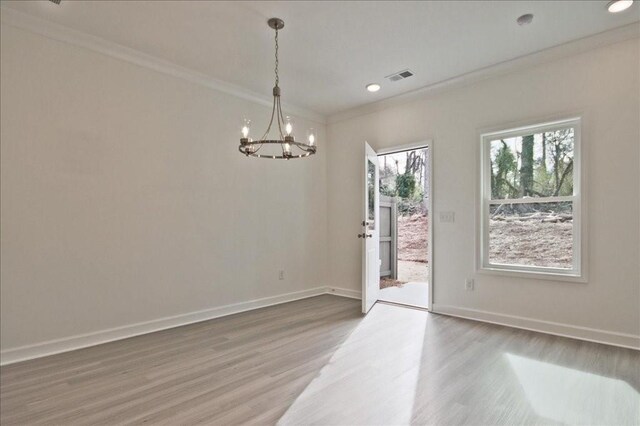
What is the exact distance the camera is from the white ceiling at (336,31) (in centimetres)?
276

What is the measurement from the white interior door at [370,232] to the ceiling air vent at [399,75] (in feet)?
2.78

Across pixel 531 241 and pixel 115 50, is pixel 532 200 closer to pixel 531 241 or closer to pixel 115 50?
pixel 531 241

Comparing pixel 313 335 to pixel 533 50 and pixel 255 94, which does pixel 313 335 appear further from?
pixel 533 50

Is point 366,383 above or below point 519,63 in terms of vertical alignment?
below

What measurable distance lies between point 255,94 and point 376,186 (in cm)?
208

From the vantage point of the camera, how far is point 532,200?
3643mm

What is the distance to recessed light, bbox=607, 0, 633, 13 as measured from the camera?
2.68 m

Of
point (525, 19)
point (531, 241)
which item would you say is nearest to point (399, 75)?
point (525, 19)

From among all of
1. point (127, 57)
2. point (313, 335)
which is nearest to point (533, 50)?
point (313, 335)

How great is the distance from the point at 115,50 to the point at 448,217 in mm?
4022

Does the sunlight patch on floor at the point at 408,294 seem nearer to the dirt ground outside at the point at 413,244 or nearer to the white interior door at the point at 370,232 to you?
the white interior door at the point at 370,232

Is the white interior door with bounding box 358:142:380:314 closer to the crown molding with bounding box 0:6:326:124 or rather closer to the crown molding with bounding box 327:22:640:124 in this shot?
the crown molding with bounding box 327:22:640:124

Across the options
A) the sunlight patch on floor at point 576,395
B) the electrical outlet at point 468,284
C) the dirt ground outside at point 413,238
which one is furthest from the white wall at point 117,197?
the dirt ground outside at point 413,238

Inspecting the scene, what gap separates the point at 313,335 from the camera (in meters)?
3.41
